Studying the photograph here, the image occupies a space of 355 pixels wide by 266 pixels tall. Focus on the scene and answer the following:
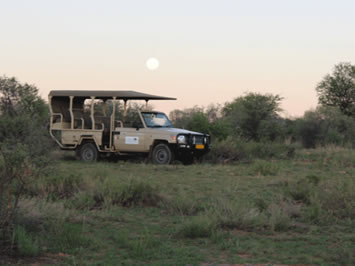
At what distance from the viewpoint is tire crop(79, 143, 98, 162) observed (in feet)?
59.8

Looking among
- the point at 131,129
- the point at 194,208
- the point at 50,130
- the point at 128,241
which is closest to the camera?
the point at 128,241

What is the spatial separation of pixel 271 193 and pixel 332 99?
43.6 metres

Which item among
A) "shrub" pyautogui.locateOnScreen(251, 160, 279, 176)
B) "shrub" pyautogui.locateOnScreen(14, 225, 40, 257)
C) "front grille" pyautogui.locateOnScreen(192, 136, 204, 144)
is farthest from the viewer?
"front grille" pyautogui.locateOnScreen(192, 136, 204, 144)

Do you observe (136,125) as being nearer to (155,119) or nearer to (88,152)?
(155,119)

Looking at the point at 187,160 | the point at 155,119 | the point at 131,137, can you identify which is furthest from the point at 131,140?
the point at 187,160

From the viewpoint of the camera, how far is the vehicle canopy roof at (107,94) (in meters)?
17.7

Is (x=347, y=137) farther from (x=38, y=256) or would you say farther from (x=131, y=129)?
(x=38, y=256)

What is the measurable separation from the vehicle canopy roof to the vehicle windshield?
0.63 metres

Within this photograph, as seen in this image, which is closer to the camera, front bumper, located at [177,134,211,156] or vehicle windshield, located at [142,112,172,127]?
front bumper, located at [177,134,211,156]

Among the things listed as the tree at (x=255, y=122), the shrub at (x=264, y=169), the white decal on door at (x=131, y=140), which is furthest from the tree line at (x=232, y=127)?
the shrub at (x=264, y=169)

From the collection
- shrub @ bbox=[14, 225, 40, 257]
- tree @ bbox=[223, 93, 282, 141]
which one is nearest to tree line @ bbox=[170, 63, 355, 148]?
tree @ bbox=[223, 93, 282, 141]

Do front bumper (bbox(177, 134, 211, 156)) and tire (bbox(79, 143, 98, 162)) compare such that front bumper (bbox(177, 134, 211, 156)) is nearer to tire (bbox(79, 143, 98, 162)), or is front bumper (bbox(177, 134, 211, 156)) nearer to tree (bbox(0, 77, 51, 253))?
tire (bbox(79, 143, 98, 162))

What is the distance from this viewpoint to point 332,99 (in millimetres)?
51094

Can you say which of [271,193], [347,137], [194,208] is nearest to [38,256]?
[194,208]
